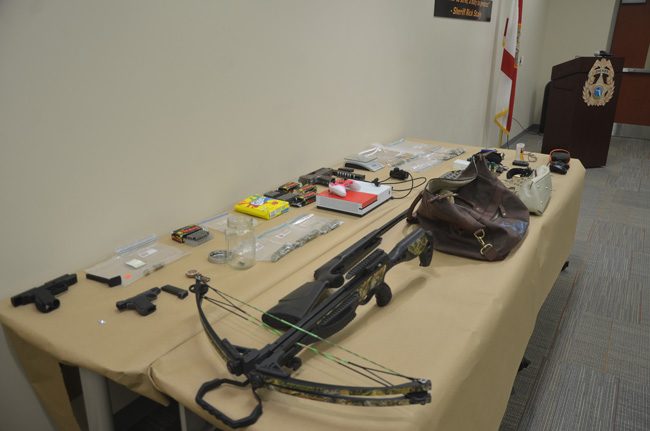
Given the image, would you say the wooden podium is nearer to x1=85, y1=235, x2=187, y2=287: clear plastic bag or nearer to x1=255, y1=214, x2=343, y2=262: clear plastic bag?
x1=255, y1=214, x2=343, y2=262: clear plastic bag

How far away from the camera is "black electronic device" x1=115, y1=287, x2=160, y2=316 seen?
103cm

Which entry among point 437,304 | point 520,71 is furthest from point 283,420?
point 520,71

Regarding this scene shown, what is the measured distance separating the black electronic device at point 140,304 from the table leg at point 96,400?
157mm

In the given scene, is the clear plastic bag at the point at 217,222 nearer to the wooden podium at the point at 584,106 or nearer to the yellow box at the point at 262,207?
the yellow box at the point at 262,207

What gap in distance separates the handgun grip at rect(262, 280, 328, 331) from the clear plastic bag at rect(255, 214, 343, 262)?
0.27 meters

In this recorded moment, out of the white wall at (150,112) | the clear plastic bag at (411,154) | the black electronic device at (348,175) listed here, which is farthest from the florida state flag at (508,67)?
the black electronic device at (348,175)

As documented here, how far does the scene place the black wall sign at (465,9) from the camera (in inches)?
116

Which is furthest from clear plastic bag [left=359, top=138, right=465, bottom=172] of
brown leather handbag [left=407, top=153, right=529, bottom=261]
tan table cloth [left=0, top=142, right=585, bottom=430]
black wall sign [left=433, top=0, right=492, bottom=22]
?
black wall sign [left=433, top=0, right=492, bottom=22]

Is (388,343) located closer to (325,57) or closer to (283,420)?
(283,420)

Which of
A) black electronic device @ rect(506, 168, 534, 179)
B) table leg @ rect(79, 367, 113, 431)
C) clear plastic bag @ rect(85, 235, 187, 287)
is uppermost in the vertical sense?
black electronic device @ rect(506, 168, 534, 179)

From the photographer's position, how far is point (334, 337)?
3.12ft

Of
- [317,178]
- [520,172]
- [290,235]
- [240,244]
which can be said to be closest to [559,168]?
[520,172]

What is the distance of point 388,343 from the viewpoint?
94 centimetres

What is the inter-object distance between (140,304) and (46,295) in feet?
0.76
